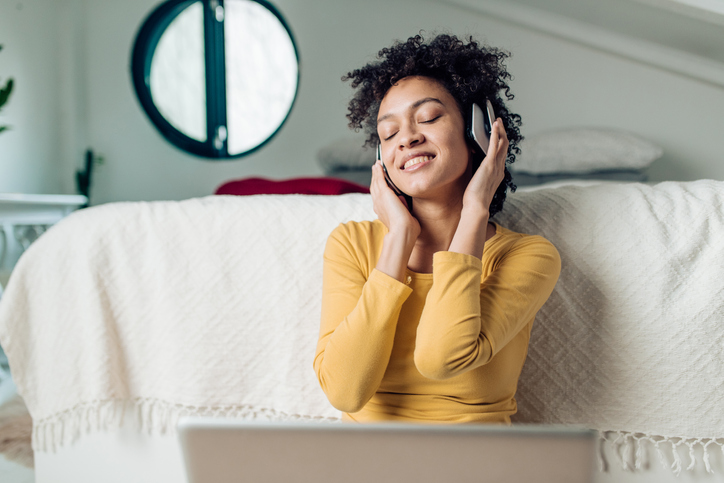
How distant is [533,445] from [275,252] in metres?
0.73

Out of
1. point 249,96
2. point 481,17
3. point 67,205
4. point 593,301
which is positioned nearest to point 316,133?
point 249,96

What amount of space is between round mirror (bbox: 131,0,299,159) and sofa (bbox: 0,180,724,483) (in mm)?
2263

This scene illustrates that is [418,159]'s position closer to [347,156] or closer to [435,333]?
[435,333]

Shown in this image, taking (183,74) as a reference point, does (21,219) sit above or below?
below

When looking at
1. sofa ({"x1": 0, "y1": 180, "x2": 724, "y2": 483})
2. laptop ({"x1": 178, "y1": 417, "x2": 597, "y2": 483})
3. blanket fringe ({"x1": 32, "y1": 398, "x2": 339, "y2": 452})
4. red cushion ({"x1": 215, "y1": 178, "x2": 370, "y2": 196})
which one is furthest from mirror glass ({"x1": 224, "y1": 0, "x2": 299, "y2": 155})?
laptop ({"x1": 178, "y1": 417, "x2": 597, "y2": 483})

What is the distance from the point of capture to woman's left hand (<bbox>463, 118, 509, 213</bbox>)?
0.76 m

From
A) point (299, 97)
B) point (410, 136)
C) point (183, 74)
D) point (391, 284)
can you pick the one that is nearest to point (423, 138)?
point (410, 136)

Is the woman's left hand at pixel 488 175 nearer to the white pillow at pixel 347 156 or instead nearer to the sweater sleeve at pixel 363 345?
the sweater sleeve at pixel 363 345

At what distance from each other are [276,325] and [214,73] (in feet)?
9.36

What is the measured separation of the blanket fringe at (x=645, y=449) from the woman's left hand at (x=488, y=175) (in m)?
0.50

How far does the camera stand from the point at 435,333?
2.19 feet

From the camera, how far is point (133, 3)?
3166 millimetres

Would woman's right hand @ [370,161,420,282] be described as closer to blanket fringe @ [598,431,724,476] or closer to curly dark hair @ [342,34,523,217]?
curly dark hair @ [342,34,523,217]

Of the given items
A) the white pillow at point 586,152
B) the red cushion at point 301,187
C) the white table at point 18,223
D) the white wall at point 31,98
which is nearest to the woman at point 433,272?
the red cushion at point 301,187
